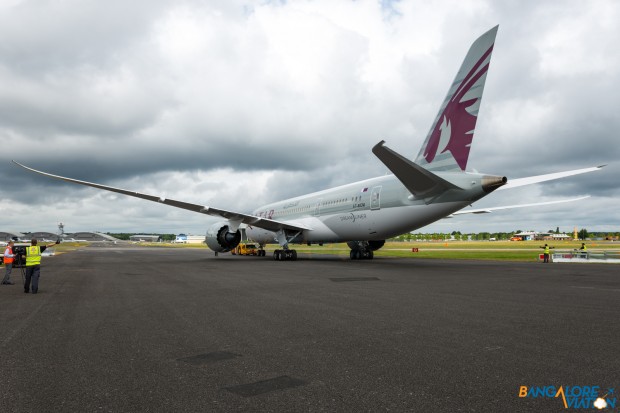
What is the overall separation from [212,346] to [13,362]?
8.09 ft

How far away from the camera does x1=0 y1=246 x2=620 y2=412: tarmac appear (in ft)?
13.2

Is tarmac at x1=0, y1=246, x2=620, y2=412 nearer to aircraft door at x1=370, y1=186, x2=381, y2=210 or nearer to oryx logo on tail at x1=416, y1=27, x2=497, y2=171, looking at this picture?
oryx logo on tail at x1=416, y1=27, x2=497, y2=171

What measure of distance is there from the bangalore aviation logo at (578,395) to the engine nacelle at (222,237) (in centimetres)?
2671

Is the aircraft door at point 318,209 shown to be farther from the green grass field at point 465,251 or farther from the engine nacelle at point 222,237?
the green grass field at point 465,251

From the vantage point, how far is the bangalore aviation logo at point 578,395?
151 inches

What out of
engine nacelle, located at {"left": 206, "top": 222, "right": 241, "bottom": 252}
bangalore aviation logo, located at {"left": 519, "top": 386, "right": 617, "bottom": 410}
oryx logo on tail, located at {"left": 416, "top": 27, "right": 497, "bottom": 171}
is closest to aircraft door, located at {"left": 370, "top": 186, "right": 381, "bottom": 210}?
oryx logo on tail, located at {"left": 416, "top": 27, "right": 497, "bottom": 171}

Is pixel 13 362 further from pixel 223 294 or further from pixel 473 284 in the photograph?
pixel 473 284

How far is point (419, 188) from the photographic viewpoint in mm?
18656

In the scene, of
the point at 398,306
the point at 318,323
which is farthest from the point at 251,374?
the point at 398,306

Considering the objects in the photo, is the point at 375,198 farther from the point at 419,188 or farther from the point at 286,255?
the point at 286,255

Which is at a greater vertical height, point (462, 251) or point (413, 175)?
point (413, 175)

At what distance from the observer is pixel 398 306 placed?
31.2 ft

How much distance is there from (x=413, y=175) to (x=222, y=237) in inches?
667

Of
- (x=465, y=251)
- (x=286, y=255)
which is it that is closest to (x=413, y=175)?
(x=286, y=255)
